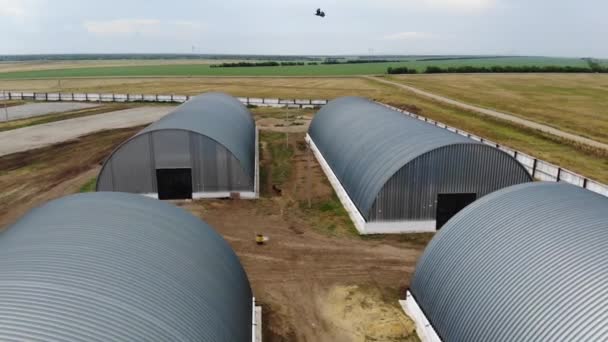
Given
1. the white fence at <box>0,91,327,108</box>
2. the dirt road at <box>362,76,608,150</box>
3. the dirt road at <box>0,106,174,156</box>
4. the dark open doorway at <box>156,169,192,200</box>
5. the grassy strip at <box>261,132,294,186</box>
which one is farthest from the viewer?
the white fence at <box>0,91,327,108</box>

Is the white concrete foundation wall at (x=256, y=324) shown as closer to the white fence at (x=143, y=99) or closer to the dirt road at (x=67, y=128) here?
the dirt road at (x=67, y=128)

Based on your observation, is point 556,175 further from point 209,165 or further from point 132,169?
point 132,169

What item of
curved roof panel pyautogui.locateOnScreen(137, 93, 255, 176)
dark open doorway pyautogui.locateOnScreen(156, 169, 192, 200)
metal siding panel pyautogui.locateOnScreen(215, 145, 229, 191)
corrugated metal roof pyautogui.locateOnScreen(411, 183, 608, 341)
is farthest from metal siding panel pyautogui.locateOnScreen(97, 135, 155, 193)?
corrugated metal roof pyautogui.locateOnScreen(411, 183, 608, 341)

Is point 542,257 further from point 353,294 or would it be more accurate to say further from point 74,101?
point 74,101

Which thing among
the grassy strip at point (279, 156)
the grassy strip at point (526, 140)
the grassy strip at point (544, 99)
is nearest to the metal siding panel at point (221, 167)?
the grassy strip at point (279, 156)

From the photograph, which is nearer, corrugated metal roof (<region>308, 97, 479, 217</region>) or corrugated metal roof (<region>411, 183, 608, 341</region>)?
corrugated metal roof (<region>411, 183, 608, 341</region>)

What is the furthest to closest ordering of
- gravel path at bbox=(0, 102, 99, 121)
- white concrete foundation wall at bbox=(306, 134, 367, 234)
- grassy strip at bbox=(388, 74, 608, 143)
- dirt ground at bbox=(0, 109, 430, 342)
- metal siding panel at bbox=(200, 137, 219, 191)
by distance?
gravel path at bbox=(0, 102, 99, 121) < grassy strip at bbox=(388, 74, 608, 143) < metal siding panel at bbox=(200, 137, 219, 191) < white concrete foundation wall at bbox=(306, 134, 367, 234) < dirt ground at bbox=(0, 109, 430, 342)

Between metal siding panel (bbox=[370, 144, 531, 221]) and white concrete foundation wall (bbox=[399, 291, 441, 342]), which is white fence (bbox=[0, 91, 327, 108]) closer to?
metal siding panel (bbox=[370, 144, 531, 221])
